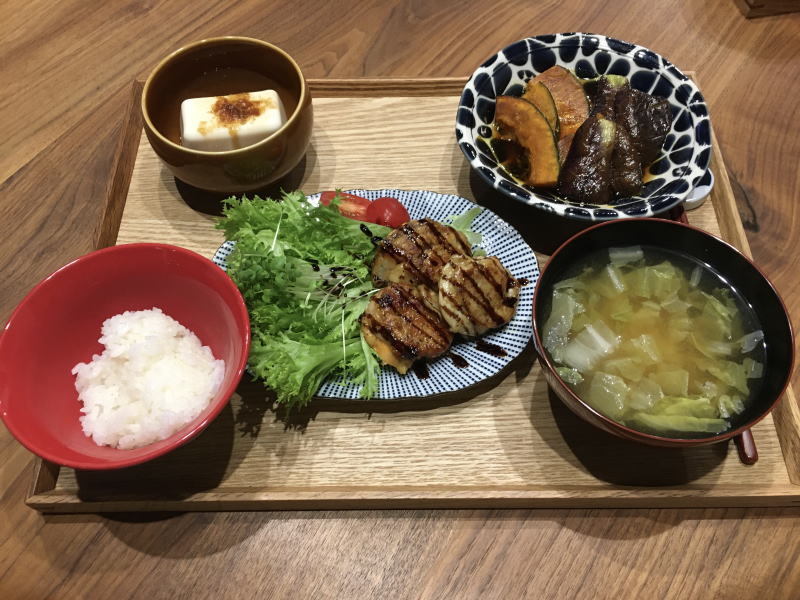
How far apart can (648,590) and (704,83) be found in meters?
2.00

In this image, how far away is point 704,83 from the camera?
2461 mm

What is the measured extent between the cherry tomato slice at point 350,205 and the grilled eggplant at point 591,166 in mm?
649

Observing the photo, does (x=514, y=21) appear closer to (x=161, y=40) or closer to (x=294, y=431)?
(x=161, y=40)

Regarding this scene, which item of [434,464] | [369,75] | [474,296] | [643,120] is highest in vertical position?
[643,120]

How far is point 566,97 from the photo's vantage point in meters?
2.09

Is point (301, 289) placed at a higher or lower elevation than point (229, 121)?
lower

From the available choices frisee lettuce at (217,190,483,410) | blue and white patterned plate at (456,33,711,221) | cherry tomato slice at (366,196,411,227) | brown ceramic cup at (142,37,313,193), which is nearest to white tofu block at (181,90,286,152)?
brown ceramic cup at (142,37,313,193)

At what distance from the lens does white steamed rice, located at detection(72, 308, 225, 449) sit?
4.73 ft

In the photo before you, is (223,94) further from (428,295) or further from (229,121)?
(428,295)

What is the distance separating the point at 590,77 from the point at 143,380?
182 centimetres

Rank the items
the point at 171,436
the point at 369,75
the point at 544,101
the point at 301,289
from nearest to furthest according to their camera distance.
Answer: the point at 171,436 → the point at 301,289 → the point at 544,101 → the point at 369,75

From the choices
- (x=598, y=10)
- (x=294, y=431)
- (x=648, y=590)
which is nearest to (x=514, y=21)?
(x=598, y=10)

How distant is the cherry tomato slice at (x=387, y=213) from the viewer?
1.91 meters

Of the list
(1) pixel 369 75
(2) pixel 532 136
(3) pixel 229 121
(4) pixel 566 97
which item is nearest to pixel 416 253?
(2) pixel 532 136
